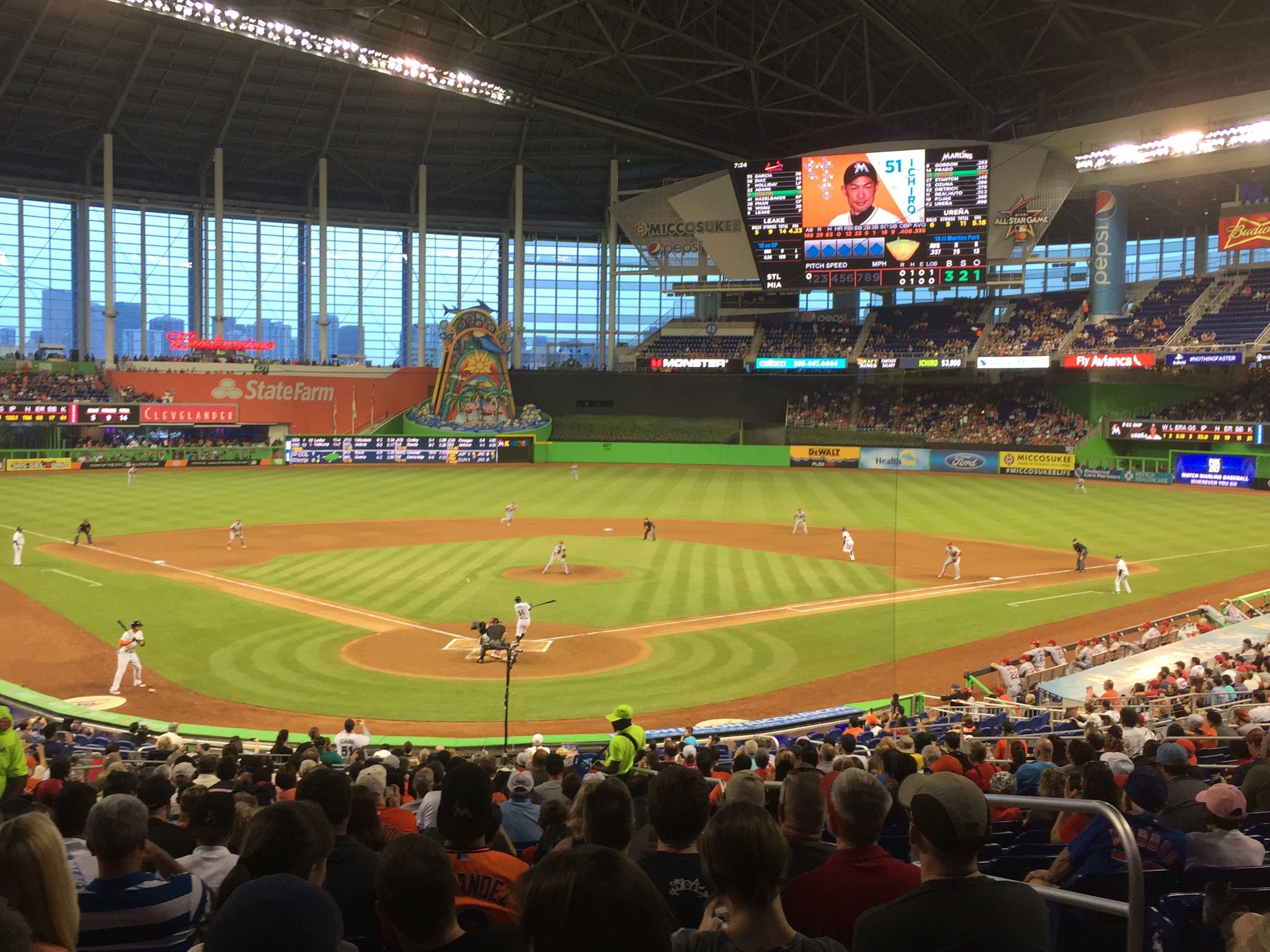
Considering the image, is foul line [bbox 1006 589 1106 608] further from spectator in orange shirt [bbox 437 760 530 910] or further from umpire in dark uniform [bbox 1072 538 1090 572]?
spectator in orange shirt [bbox 437 760 530 910]

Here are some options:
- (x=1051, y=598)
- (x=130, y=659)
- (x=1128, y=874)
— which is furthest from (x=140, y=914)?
(x=1051, y=598)

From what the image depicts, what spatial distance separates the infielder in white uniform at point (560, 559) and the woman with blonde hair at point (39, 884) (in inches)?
1198

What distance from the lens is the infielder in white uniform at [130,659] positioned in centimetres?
2212

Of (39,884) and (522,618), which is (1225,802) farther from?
(522,618)

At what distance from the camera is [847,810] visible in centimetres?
455

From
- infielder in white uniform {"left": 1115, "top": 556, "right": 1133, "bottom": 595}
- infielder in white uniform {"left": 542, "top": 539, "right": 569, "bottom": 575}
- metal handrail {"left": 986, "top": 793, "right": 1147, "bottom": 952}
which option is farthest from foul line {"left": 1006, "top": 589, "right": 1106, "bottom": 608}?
metal handrail {"left": 986, "top": 793, "right": 1147, "bottom": 952}

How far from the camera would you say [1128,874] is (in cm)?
440

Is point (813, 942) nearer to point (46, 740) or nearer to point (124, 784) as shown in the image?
point (124, 784)

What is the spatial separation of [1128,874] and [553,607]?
87.7 feet

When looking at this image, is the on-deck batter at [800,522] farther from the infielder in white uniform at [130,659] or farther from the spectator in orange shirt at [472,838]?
the spectator in orange shirt at [472,838]

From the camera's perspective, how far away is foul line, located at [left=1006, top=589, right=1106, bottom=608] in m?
31.8

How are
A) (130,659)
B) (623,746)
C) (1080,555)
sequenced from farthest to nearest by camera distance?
(1080,555) → (130,659) → (623,746)

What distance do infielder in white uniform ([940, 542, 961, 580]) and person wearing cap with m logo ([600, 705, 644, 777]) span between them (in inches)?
981

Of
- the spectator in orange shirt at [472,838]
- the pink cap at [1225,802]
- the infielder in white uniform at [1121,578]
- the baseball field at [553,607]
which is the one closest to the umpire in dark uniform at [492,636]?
the baseball field at [553,607]
